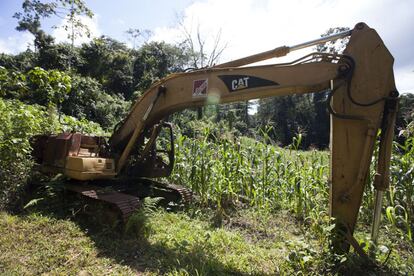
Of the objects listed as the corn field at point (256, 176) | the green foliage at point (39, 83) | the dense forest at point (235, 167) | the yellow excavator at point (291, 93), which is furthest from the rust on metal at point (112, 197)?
the green foliage at point (39, 83)

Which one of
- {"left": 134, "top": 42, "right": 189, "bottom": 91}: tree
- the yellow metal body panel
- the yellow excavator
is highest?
{"left": 134, "top": 42, "right": 189, "bottom": 91}: tree

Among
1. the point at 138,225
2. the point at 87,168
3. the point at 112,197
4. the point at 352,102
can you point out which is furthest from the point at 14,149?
the point at 352,102

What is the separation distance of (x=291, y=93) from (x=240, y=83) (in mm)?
637

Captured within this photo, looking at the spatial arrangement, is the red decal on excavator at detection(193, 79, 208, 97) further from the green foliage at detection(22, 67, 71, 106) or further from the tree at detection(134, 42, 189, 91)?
the tree at detection(134, 42, 189, 91)

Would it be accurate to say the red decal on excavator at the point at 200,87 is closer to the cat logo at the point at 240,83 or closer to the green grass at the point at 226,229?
the cat logo at the point at 240,83

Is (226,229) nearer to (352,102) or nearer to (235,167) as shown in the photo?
(235,167)

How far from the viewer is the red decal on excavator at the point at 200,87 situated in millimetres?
3939

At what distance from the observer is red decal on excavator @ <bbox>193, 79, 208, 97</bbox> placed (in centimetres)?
394

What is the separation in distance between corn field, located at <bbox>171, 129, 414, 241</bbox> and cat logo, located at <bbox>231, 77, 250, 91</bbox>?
6.93 feet

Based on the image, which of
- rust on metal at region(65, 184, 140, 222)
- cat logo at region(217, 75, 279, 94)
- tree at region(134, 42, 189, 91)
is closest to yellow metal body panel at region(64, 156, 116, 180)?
rust on metal at region(65, 184, 140, 222)

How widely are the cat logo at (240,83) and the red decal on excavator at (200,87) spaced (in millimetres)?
410

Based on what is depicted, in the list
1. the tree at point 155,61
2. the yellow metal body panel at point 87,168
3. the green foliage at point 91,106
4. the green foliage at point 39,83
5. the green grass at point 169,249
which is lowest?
the green grass at point 169,249

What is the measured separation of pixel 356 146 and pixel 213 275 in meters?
1.82

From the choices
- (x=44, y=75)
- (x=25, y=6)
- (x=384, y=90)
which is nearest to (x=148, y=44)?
(x=25, y=6)
